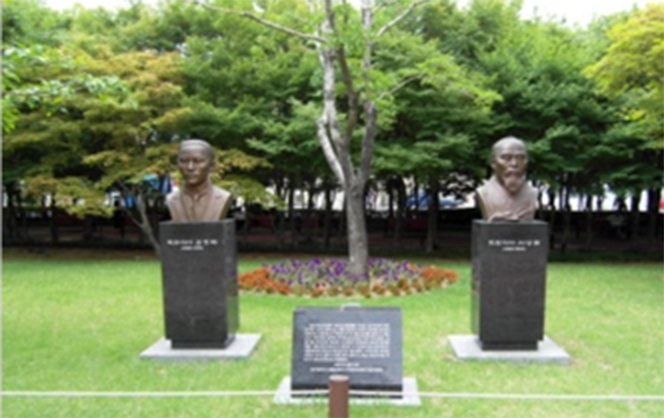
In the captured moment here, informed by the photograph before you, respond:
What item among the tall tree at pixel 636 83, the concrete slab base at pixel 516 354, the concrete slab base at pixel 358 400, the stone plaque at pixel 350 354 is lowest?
the concrete slab base at pixel 516 354

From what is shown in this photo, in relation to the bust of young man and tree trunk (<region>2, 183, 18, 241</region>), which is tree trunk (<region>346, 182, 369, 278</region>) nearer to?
the bust of young man

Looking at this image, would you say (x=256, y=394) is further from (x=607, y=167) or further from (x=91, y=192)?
(x=607, y=167)

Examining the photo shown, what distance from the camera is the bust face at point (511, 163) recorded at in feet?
27.0

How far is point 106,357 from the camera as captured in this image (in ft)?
26.2

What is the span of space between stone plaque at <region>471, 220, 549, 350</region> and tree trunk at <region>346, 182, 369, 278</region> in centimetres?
529

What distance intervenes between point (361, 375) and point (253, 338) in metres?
2.88

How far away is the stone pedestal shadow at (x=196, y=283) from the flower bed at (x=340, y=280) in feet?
13.3

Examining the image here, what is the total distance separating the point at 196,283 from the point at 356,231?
5719 mm

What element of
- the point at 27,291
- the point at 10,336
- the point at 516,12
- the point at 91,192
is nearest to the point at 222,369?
the point at 10,336

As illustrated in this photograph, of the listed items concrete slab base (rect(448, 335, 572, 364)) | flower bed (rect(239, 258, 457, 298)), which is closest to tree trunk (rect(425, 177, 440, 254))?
flower bed (rect(239, 258, 457, 298))

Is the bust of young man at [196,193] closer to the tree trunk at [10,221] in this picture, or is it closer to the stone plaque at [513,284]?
the stone plaque at [513,284]

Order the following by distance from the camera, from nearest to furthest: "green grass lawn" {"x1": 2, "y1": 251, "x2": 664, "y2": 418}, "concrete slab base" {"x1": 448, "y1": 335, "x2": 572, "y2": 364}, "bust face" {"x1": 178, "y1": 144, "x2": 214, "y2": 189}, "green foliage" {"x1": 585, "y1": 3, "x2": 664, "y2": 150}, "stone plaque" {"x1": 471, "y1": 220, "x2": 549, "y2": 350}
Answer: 1. "green grass lawn" {"x1": 2, "y1": 251, "x2": 664, "y2": 418}
2. "concrete slab base" {"x1": 448, "y1": 335, "x2": 572, "y2": 364}
3. "stone plaque" {"x1": 471, "y1": 220, "x2": 549, "y2": 350}
4. "bust face" {"x1": 178, "y1": 144, "x2": 214, "y2": 189}
5. "green foliage" {"x1": 585, "y1": 3, "x2": 664, "y2": 150}

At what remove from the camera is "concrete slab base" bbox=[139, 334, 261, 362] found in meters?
7.91

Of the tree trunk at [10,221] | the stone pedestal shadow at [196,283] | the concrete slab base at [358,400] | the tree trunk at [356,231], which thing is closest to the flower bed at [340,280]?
the tree trunk at [356,231]
